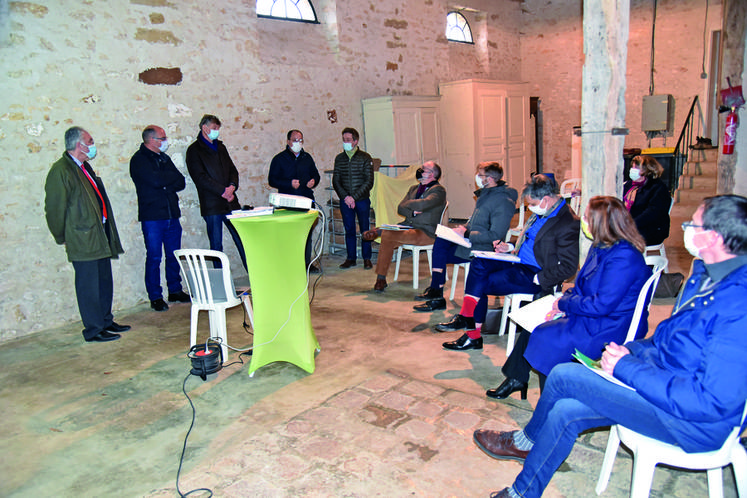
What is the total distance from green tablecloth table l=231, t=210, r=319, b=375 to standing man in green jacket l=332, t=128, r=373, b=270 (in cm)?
273

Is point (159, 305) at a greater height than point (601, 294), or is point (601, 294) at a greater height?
point (601, 294)

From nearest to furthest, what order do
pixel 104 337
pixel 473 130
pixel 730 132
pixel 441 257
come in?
pixel 104 337 → pixel 441 257 → pixel 730 132 → pixel 473 130

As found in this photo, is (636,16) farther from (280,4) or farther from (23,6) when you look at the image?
(23,6)

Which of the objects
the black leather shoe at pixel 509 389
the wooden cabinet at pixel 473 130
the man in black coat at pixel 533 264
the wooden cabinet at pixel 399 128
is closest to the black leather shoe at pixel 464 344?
the man in black coat at pixel 533 264

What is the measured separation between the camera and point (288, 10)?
6.74 m

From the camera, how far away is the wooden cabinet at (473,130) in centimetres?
848

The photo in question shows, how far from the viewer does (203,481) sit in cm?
246

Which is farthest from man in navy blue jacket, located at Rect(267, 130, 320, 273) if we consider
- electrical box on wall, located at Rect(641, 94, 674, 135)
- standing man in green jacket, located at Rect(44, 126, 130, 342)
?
electrical box on wall, located at Rect(641, 94, 674, 135)

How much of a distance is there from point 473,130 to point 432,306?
458 cm

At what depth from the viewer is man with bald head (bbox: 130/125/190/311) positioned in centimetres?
494

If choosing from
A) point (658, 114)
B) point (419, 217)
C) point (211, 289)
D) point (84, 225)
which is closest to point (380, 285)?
point (419, 217)

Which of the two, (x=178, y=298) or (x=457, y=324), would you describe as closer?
(x=457, y=324)

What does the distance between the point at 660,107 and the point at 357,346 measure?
751cm

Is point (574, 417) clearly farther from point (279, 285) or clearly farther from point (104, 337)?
point (104, 337)
